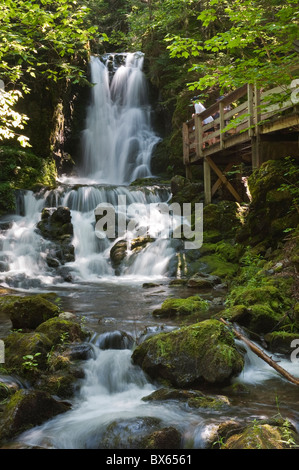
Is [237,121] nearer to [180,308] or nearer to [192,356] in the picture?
[180,308]

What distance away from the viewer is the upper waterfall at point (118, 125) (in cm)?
2067

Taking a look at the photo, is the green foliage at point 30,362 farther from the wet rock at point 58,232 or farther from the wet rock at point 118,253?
the wet rock at point 58,232

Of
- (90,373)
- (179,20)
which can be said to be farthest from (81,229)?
(179,20)

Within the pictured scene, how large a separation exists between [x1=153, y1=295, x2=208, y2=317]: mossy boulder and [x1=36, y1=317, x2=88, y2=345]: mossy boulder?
5.67 feet

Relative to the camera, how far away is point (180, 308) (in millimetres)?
6848

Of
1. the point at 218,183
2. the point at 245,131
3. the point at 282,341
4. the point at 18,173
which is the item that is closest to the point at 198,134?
the point at 218,183

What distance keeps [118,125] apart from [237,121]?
54.2 ft

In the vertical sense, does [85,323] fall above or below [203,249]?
below

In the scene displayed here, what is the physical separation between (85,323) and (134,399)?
2.24 meters

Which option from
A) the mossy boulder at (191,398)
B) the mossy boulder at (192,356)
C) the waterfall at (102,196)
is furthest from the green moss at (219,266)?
the mossy boulder at (191,398)

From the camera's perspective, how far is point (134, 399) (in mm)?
4312

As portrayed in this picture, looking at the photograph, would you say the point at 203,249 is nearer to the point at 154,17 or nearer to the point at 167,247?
the point at 167,247

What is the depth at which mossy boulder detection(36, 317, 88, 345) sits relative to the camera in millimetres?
5191
